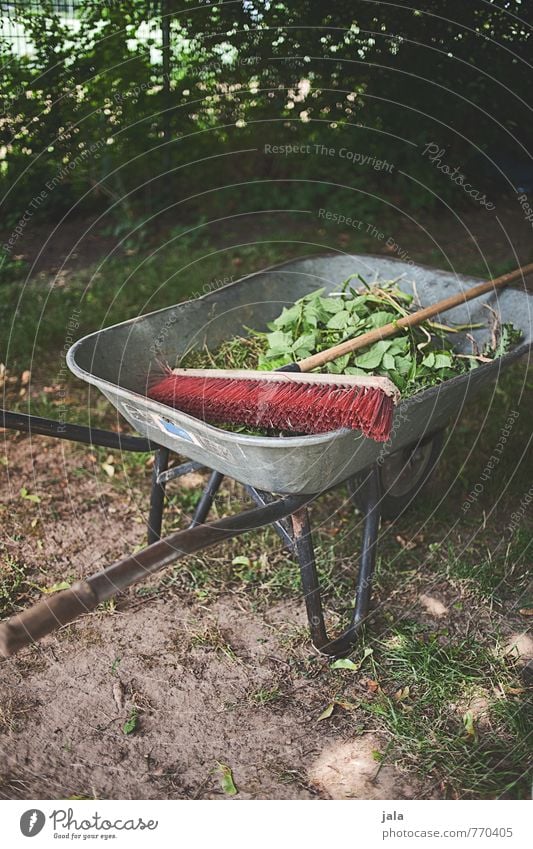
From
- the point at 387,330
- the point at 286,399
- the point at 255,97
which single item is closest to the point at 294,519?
the point at 286,399

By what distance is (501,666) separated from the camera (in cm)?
231

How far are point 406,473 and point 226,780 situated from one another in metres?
1.34

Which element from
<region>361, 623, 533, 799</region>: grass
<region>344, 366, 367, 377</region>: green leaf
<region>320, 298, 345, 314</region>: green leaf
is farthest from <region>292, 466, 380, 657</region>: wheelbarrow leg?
<region>320, 298, 345, 314</region>: green leaf

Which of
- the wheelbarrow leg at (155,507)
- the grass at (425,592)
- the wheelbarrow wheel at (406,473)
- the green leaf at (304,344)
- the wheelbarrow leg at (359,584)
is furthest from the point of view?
the wheelbarrow wheel at (406,473)

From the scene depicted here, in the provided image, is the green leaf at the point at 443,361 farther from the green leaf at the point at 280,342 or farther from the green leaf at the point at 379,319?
the green leaf at the point at 280,342

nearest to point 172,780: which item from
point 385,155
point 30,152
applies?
point 30,152

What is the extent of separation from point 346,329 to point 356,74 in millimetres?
3503

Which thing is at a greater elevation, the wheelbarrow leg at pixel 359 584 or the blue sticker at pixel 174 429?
the blue sticker at pixel 174 429

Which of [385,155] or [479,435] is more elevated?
[385,155]

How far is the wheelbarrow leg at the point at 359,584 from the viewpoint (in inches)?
86.6

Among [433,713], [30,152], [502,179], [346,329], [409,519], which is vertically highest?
[502,179]

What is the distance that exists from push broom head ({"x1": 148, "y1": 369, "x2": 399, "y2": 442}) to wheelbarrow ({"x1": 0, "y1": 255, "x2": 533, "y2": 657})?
3.1 inches

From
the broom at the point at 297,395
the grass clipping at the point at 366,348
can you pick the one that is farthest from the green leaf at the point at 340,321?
the broom at the point at 297,395
